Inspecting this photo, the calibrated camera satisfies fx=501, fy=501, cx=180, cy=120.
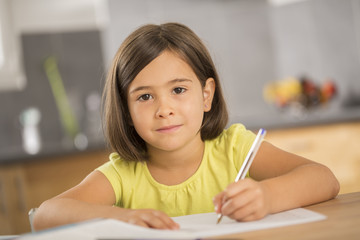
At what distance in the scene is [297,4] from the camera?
356 cm

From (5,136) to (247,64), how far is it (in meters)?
1.83

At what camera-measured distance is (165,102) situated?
115 centimetres

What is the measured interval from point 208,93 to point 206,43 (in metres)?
1.98

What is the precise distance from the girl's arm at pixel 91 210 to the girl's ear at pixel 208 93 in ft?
1.09

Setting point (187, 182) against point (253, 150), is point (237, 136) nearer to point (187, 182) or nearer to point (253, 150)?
point (187, 182)

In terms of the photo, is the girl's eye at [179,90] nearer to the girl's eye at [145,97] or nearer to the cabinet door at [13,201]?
the girl's eye at [145,97]

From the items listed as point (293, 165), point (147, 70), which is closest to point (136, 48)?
point (147, 70)

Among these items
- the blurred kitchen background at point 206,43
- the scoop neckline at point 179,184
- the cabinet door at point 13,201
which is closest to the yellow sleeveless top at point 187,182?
the scoop neckline at point 179,184

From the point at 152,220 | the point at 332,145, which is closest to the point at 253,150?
the point at 152,220

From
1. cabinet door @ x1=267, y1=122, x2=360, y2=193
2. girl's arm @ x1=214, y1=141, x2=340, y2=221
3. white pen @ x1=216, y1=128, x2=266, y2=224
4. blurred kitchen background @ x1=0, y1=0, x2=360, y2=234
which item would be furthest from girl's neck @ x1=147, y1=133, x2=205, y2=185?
blurred kitchen background @ x1=0, y1=0, x2=360, y2=234

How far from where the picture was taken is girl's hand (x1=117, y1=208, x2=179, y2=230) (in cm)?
79

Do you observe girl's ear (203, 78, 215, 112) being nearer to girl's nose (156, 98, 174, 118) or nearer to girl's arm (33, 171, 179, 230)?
girl's nose (156, 98, 174, 118)

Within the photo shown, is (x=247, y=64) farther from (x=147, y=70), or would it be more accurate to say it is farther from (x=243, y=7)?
(x=147, y=70)

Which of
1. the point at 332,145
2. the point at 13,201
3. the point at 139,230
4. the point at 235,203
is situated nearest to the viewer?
the point at 139,230
